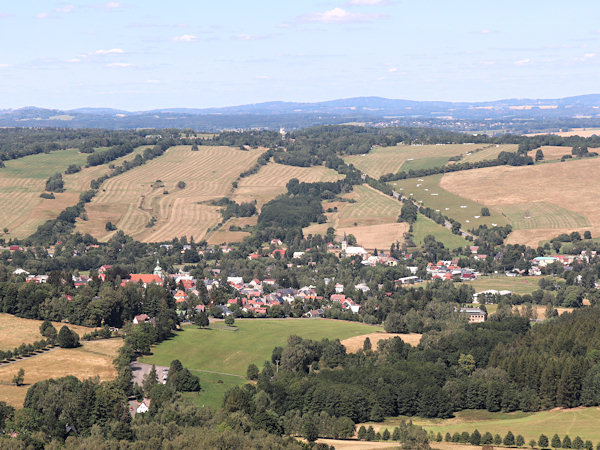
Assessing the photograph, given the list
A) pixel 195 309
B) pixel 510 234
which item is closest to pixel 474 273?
pixel 510 234

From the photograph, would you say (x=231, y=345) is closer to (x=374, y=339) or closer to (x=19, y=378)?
(x=374, y=339)

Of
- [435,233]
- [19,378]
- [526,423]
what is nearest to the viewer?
[526,423]

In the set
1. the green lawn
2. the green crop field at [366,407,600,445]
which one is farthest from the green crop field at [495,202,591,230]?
the green crop field at [366,407,600,445]

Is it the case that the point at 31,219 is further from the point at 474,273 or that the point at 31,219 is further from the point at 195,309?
the point at 474,273

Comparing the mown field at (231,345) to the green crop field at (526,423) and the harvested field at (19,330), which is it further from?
the green crop field at (526,423)

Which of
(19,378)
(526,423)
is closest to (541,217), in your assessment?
(526,423)

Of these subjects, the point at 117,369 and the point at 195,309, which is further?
the point at 195,309
